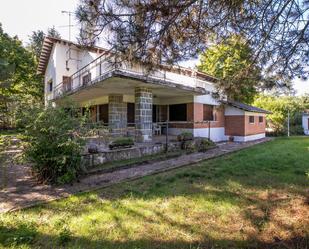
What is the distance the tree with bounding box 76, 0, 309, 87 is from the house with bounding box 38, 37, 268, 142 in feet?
20.0

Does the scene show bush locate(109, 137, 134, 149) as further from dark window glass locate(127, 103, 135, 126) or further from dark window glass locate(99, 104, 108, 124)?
dark window glass locate(99, 104, 108, 124)

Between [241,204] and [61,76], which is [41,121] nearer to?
[241,204]

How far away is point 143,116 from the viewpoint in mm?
11930

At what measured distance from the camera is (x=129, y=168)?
8.24 m

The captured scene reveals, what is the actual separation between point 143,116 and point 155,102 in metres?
5.47

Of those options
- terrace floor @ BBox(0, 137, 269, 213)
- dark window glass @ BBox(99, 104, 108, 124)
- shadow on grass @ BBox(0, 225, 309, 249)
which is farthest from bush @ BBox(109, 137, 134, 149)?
dark window glass @ BBox(99, 104, 108, 124)

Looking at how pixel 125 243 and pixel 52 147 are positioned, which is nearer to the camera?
pixel 125 243

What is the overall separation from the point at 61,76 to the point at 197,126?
10.9m

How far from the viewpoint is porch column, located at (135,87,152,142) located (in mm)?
11688

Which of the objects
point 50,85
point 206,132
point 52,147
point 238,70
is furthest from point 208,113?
point 50,85

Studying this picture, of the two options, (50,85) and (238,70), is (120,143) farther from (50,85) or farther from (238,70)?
(50,85)

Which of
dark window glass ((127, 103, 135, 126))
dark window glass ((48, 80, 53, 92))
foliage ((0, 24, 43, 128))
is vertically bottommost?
dark window glass ((127, 103, 135, 126))

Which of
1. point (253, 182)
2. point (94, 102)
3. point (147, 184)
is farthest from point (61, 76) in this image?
point (253, 182)

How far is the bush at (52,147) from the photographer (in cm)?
620
